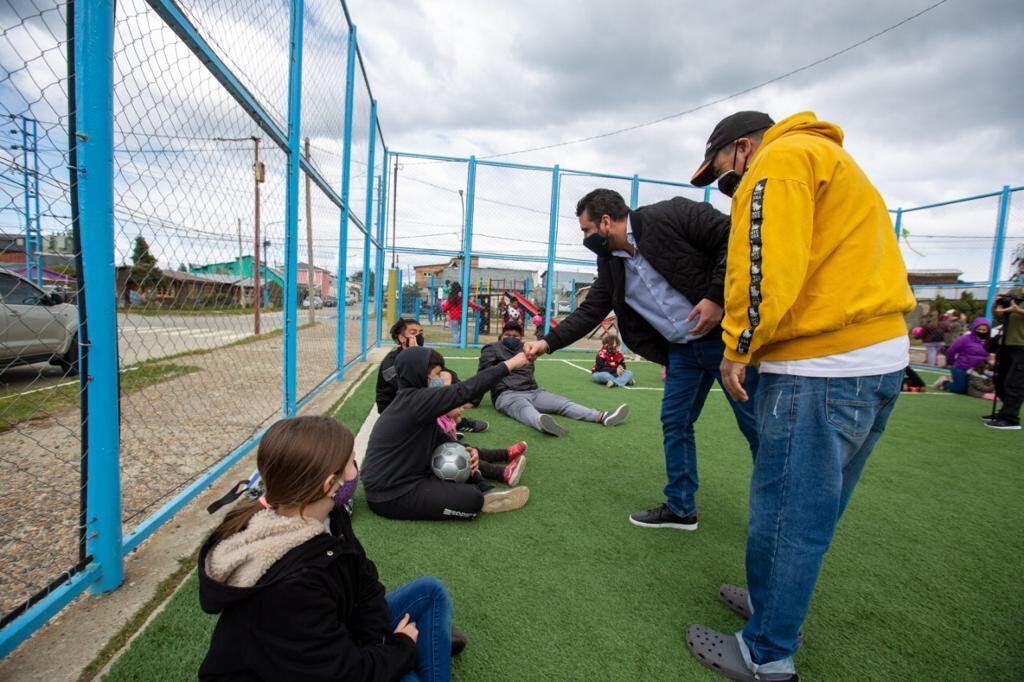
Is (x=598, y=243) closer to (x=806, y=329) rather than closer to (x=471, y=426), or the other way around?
(x=806, y=329)

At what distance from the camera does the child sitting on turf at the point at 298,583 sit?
3.27ft

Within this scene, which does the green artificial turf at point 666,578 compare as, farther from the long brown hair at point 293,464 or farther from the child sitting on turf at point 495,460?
the long brown hair at point 293,464

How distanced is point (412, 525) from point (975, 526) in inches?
130

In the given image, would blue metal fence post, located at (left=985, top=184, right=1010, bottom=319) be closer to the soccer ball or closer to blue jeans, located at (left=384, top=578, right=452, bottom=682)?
the soccer ball

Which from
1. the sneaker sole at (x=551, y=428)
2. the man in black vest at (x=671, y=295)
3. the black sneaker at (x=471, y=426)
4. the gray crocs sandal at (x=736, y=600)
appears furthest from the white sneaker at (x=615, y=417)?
the gray crocs sandal at (x=736, y=600)

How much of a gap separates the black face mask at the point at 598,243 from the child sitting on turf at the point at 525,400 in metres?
2.20

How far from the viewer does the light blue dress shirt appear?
2.37 metres

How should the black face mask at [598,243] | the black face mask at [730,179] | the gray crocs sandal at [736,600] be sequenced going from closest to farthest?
1. the black face mask at [730,179]
2. the gray crocs sandal at [736,600]
3. the black face mask at [598,243]

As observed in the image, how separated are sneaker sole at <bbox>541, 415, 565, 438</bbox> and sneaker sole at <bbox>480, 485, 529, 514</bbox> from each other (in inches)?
60.6

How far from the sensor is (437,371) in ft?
9.17

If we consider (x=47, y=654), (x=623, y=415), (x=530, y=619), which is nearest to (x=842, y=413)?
(x=530, y=619)

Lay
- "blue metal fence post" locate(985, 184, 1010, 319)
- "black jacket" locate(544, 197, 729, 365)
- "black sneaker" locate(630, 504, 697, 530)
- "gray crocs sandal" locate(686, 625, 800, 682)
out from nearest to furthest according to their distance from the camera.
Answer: "gray crocs sandal" locate(686, 625, 800, 682) < "black jacket" locate(544, 197, 729, 365) < "black sneaker" locate(630, 504, 697, 530) < "blue metal fence post" locate(985, 184, 1010, 319)

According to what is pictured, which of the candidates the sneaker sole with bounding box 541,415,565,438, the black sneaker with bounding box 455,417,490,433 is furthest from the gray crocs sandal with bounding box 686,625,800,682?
the black sneaker with bounding box 455,417,490,433

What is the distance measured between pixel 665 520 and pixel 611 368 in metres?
4.88
